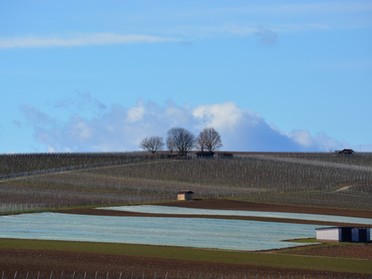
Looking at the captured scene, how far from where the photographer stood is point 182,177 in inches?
6166

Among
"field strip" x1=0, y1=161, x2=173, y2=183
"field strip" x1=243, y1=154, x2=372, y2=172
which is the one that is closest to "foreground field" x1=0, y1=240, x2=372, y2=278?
"field strip" x1=0, y1=161, x2=173, y2=183

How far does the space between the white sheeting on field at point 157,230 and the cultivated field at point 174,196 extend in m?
4.45

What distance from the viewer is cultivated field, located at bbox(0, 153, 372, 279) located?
210ft

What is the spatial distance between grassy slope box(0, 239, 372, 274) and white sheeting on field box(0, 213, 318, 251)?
11.3 feet

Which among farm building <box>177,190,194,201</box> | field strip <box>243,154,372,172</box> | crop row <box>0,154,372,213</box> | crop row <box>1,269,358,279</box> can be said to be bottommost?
crop row <box>1,269,358,279</box>

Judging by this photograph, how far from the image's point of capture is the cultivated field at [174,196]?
210ft

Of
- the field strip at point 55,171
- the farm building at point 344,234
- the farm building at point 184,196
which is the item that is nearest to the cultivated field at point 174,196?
the field strip at point 55,171

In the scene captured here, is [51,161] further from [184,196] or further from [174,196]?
[184,196]

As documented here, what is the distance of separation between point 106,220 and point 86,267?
34772 mm

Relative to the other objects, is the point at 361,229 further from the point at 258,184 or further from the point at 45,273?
the point at 258,184

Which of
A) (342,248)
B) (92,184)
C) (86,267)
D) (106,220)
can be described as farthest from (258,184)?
(86,267)

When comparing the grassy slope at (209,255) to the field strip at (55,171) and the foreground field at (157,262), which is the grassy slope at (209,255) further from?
the field strip at (55,171)

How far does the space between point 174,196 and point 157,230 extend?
41.3m

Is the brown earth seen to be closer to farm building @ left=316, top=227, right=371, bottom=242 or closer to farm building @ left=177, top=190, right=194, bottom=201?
farm building @ left=316, top=227, right=371, bottom=242
